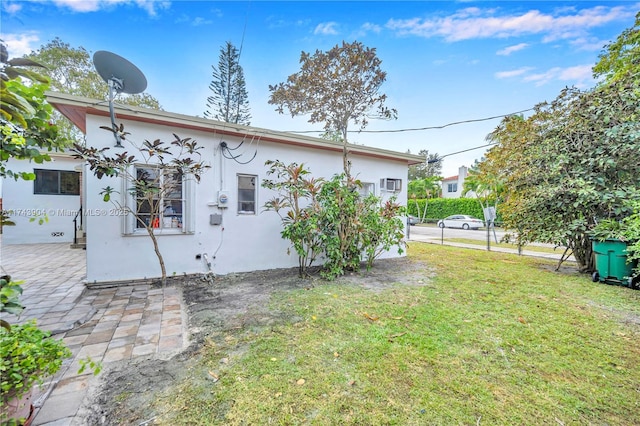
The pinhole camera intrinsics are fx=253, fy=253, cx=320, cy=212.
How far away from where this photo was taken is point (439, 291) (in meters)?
4.48

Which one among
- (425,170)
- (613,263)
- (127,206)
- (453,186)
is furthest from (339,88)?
(425,170)

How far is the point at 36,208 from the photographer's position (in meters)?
8.77

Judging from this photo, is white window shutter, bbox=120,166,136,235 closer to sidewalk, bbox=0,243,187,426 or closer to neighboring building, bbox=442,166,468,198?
sidewalk, bbox=0,243,187,426

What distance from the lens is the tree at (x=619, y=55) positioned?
7.84 metres

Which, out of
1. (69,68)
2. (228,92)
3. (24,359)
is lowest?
(24,359)

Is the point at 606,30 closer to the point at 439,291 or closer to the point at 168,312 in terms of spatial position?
the point at 439,291

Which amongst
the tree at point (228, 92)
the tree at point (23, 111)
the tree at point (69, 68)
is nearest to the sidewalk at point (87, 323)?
the tree at point (23, 111)

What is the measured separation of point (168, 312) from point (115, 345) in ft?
2.75

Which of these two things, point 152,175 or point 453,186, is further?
point 453,186

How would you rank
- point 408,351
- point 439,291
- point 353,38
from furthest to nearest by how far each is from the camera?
point 353,38 → point 439,291 → point 408,351

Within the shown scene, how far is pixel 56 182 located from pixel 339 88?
10.3m

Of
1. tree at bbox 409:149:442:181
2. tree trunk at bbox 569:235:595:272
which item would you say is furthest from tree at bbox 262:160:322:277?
tree at bbox 409:149:442:181

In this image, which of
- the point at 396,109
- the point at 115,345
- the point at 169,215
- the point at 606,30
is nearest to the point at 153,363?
the point at 115,345

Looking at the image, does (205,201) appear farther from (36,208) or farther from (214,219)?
(36,208)
